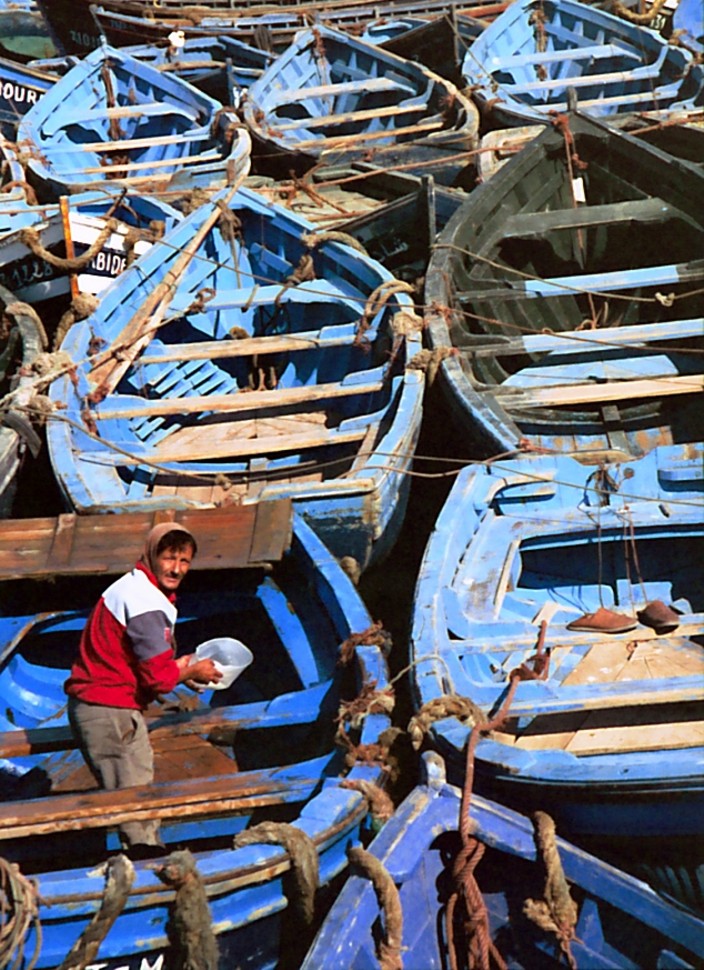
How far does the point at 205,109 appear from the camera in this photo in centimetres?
1189

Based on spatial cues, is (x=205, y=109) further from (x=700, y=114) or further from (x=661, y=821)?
(x=661, y=821)

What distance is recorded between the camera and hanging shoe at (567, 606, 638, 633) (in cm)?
521

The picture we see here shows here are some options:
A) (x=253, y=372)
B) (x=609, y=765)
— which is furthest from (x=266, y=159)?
(x=609, y=765)

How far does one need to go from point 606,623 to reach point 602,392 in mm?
2063

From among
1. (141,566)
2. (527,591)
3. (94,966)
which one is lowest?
(527,591)

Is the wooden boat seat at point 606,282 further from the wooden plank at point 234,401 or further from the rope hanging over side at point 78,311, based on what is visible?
the rope hanging over side at point 78,311

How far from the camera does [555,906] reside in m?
4.14

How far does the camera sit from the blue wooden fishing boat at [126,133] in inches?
405

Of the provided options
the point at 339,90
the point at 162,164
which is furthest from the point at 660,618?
the point at 339,90

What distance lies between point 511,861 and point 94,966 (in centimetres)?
152

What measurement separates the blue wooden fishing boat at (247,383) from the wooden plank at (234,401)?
0.04 ft

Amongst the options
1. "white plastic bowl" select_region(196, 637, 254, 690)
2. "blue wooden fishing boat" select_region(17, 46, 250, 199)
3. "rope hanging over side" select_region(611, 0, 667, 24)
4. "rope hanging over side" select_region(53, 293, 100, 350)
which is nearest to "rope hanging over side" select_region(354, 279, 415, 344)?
"rope hanging over side" select_region(53, 293, 100, 350)

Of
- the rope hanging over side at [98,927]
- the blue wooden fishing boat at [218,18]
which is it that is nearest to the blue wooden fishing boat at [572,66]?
the blue wooden fishing boat at [218,18]

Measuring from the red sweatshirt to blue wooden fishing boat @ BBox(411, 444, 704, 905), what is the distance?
1065 millimetres
